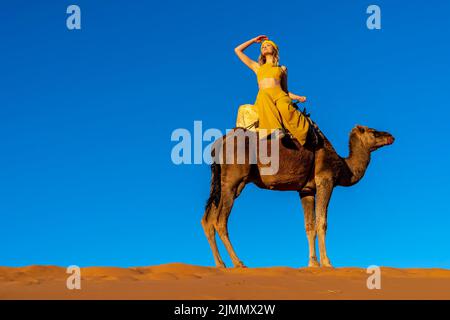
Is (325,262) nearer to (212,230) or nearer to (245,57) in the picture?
(212,230)

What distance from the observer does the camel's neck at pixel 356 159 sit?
17.7 meters

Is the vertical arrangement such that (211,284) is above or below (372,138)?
below

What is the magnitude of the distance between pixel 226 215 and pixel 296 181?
181 centimetres

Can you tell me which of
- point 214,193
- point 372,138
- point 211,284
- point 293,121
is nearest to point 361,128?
point 372,138

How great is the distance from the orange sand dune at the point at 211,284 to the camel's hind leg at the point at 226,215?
1834 millimetres

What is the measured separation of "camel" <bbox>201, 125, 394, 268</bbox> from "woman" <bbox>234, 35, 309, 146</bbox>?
0.33 m

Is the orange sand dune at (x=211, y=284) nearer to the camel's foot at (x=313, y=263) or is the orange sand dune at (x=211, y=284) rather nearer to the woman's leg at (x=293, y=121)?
the camel's foot at (x=313, y=263)

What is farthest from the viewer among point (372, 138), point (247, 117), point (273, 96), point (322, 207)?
point (372, 138)

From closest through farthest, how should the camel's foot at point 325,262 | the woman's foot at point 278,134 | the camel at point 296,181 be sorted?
the camel at point 296,181 → the camel's foot at point 325,262 → the woman's foot at point 278,134

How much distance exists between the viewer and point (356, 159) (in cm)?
1783

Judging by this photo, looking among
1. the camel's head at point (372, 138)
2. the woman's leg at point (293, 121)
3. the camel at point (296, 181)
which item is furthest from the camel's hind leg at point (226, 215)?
the camel's head at point (372, 138)
